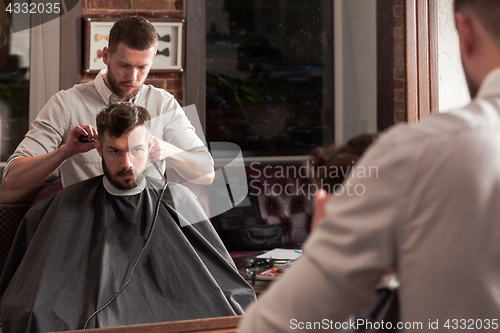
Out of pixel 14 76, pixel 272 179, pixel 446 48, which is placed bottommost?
pixel 272 179

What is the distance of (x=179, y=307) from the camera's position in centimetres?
140

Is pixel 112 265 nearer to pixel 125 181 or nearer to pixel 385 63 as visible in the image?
pixel 125 181

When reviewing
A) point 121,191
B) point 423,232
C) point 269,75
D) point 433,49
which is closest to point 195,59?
point 269,75

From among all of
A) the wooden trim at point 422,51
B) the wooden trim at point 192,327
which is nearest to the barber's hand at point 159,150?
the wooden trim at point 192,327

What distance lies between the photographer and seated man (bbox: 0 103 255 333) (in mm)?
1301

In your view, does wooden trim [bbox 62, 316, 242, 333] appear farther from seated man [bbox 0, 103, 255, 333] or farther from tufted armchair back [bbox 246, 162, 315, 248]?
tufted armchair back [bbox 246, 162, 315, 248]

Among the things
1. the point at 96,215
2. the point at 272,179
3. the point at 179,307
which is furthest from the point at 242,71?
the point at 179,307

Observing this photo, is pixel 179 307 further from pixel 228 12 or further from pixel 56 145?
pixel 228 12

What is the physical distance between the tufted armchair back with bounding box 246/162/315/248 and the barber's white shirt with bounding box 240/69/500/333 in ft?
3.61

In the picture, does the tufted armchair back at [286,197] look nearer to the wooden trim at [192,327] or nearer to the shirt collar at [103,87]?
the wooden trim at [192,327]

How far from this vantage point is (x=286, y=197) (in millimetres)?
1637

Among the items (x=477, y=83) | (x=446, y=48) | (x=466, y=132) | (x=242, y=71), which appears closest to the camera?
(x=466, y=132)

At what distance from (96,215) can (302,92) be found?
89 cm

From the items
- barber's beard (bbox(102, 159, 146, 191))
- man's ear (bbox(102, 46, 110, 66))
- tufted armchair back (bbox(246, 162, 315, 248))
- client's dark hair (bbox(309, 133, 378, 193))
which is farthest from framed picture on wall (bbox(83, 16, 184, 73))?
client's dark hair (bbox(309, 133, 378, 193))
